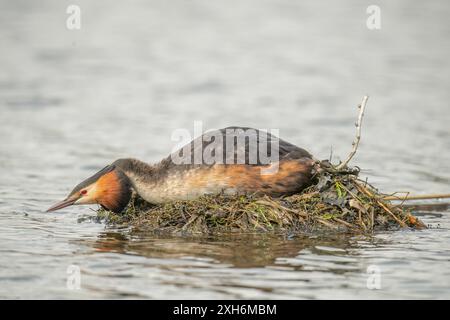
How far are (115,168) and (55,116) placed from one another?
8170mm

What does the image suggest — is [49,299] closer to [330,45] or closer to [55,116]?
[55,116]

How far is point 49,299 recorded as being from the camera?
7969 mm

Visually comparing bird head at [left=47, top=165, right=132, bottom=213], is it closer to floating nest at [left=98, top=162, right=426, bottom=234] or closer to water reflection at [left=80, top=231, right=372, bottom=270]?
floating nest at [left=98, top=162, right=426, bottom=234]

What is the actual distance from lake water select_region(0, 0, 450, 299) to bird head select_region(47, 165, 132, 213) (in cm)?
35

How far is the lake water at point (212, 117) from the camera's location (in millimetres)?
8641

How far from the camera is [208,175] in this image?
10398mm

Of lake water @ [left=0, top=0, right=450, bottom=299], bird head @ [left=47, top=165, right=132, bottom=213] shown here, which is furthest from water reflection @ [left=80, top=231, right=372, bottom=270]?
bird head @ [left=47, top=165, right=132, bottom=213]

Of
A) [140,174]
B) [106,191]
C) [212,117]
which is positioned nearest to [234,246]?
[140,174]

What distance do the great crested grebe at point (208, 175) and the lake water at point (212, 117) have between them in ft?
1.68

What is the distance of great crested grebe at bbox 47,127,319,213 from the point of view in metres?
10.4

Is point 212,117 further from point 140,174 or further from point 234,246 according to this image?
point 234,246

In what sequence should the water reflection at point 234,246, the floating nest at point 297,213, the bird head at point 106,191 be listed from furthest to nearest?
the bird head at point 106,191, the floating nest at point 297,213, the water reflection at point 234,246

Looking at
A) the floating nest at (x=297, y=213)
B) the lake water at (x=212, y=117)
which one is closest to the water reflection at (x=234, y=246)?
the lake water at (x=212, y=117)

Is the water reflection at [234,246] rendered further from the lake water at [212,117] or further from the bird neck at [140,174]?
the bird neck at [140,174]
